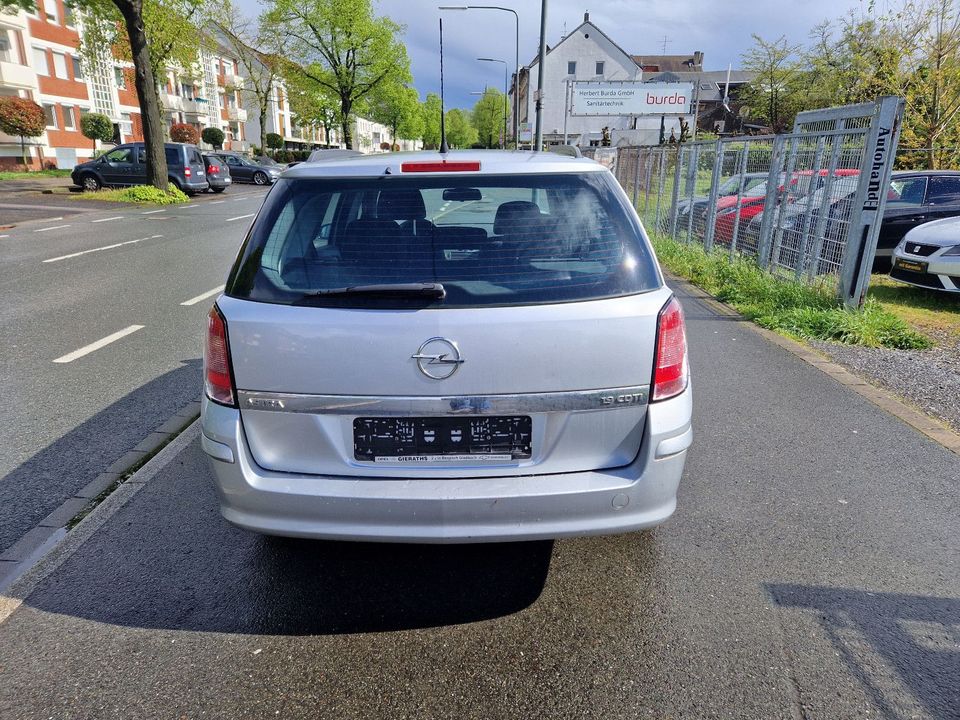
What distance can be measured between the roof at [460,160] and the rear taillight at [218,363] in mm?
652

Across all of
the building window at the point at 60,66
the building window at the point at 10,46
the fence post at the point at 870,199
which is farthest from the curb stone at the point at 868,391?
the building window at the point at 60,66

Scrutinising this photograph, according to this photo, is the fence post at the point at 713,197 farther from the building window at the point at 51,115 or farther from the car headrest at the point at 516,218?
the building window at the point at 51,115

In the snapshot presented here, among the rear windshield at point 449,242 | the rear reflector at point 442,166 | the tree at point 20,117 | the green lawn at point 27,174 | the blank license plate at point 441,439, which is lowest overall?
the green lawn at point 27,174

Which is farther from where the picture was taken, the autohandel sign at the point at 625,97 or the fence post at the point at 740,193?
the autohandel sign at the point at 625,97

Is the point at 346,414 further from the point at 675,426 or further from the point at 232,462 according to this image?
the point at 675,426

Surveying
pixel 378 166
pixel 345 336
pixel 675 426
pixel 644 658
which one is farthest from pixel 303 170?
pixel 644 658

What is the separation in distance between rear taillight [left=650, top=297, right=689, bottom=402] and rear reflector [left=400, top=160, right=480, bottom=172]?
34.8 inches

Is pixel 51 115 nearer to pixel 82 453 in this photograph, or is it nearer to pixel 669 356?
pixel 82 453

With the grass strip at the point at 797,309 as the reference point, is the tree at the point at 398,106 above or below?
above

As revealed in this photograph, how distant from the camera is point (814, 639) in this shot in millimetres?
2598

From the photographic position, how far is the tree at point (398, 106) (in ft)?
184

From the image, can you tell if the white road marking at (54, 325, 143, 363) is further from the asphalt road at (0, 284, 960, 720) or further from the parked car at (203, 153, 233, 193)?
the parked car at (203, 153, 233, 193)

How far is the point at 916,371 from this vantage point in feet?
→ 19.3

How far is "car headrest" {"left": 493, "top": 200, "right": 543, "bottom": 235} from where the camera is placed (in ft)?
8.54
